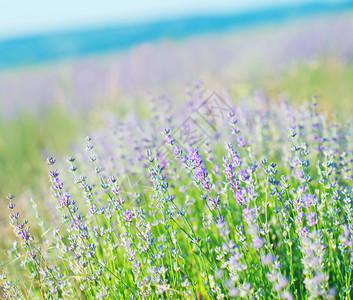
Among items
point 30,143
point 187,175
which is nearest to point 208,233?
point 187,175

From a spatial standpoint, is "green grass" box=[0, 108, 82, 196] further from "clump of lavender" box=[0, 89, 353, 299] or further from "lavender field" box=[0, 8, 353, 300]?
"clump of lavender" box=[0, 89, 353, 299]

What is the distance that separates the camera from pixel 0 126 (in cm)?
798

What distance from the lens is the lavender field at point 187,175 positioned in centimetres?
212

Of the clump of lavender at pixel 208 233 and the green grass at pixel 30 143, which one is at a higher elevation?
the green grass at pixel 30 143

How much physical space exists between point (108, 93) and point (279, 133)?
6158mm

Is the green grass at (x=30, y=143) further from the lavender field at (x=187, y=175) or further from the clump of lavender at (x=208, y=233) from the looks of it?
the clump of lavender at (x=208, y=233)

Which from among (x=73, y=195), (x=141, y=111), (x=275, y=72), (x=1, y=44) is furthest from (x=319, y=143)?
(x=1, y=44)

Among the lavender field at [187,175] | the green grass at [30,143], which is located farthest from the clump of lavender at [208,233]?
the green grass at [30,143]

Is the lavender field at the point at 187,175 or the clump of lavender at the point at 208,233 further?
the lavender field at the point at 187,175

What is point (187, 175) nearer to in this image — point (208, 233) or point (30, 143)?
point (208, 233)

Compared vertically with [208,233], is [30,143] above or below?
above

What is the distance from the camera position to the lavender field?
6.94 ft

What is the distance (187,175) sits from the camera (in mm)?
3354

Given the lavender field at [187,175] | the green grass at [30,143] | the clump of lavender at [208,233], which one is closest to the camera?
the clump of lavender at [208,233]
